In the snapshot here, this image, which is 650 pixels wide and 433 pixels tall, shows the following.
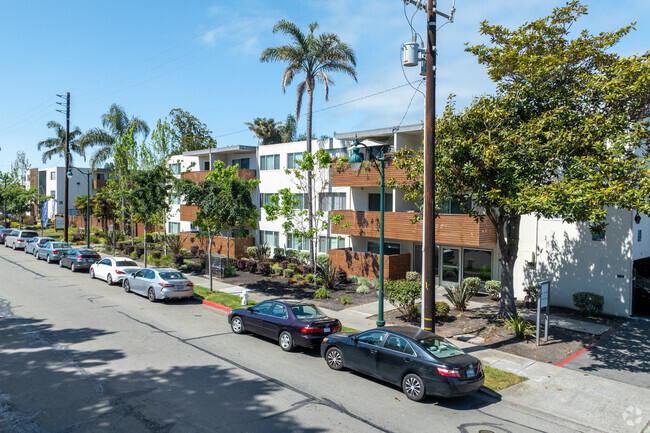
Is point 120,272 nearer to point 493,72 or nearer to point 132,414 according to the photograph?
point 132,414

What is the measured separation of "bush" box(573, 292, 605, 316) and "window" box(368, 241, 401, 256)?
9685mm

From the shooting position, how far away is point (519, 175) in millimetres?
12562

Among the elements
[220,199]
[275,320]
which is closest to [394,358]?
[275,320]

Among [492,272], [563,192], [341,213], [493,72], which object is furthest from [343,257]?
[563,192]

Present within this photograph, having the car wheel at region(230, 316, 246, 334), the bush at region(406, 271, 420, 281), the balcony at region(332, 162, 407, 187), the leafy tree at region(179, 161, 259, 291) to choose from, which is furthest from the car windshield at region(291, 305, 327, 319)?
the balcony at region(332, 162, 407, 187)

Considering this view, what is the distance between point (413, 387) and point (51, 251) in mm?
29389

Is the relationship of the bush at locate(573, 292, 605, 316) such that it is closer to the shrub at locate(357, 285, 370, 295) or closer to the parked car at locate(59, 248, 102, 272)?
the shrub at locate(357, 285, 370, 295)

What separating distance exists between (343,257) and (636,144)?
15.9m

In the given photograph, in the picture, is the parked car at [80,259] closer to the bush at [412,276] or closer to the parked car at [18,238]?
the parked car at [18,238]

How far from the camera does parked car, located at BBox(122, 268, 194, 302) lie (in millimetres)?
18391

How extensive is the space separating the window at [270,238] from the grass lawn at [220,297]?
10870 mm

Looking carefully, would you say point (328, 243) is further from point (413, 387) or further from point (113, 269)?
point (413, 387)

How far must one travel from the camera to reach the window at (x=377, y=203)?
25.2m

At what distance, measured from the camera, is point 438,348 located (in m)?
9.56
